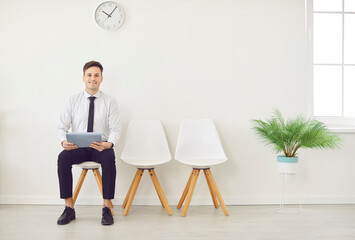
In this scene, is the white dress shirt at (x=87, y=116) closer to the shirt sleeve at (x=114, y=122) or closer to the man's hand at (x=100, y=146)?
the shirt sleeve at (x=114, y=122)

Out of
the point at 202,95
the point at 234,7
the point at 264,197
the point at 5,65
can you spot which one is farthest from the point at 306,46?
the point at 5,65

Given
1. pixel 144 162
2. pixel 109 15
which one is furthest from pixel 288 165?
pixel 109 15

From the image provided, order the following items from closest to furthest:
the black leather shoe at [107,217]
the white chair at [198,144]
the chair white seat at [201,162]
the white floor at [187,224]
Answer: the white floor at [187,224] → the black leather shoe at [107,217] → the chair white seat at [201,162] → the white chair at [198,144]

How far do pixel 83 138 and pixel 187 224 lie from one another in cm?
103

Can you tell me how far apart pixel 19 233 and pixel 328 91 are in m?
3.07

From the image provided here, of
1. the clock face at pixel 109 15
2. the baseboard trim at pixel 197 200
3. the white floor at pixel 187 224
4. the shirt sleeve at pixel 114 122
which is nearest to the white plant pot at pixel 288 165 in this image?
the white floor at pixel 187 224

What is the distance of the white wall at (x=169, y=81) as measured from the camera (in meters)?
3.52

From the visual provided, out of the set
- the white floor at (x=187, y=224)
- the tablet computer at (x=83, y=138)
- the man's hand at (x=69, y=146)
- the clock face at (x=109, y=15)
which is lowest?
the white floor at (x=187, y=224)

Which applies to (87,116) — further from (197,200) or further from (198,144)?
(197,200)

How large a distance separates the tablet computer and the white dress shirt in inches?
9.5

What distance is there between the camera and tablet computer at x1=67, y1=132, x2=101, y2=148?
285 cm

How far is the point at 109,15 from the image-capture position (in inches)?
138

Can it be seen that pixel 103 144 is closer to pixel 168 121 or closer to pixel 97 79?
pixel 97 79

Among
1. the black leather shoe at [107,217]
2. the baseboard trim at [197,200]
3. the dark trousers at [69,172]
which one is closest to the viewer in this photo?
the black leather shoe at [107,217]
